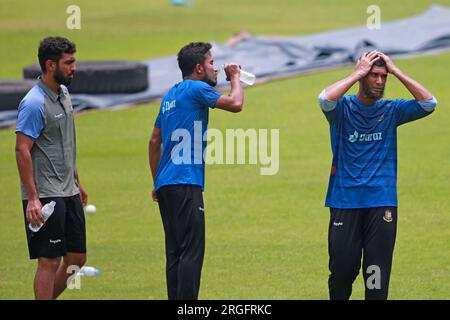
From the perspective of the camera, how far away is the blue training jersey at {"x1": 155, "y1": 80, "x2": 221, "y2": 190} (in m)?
9.41

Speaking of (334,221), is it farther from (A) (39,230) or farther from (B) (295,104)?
(B) (295,104)

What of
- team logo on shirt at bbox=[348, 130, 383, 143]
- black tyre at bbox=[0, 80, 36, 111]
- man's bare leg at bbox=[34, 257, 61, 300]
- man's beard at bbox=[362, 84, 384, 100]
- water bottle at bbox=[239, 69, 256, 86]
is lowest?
man's bare leg at bbox=[34, 257, 61, 300]

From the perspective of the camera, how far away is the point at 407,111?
9.50 m

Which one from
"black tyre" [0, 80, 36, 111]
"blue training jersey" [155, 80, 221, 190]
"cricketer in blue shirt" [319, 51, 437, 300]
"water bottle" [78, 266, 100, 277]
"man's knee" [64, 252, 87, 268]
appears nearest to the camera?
"cricketer in blue shirt" [319, 51, 437, 300]

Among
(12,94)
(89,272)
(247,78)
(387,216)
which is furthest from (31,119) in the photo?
(12,94)

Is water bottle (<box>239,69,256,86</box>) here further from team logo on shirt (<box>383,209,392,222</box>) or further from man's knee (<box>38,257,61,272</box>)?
man's knee (<box>38,257,61,272</box>)

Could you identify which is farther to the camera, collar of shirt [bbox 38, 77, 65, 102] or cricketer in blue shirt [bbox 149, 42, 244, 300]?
collar of shirt [bbox 38, 77, 65, 102]

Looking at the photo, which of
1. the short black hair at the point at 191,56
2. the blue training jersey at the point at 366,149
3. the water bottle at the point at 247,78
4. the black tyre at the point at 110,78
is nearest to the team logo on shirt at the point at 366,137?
Answer: the blue training jersey at the point at 366,149

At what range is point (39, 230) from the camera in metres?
9.61

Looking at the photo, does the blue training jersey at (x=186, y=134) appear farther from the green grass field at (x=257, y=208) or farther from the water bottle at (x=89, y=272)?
the water bottle at (x=89, y=272)

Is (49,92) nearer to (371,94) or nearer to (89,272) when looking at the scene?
(371,94)

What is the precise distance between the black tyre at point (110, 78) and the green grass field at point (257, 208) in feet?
3.11

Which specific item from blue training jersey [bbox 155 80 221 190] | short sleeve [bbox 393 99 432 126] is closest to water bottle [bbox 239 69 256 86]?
blue training jersey [bbox 155 80 221 190]
